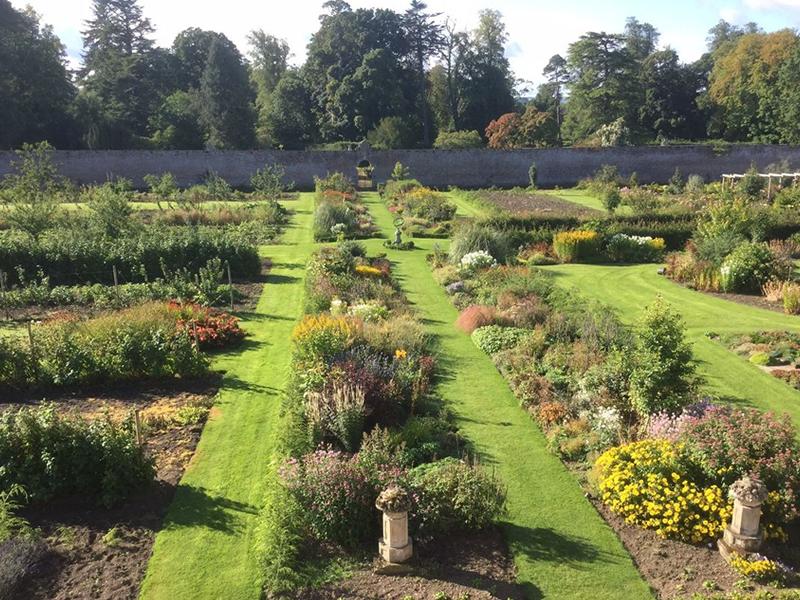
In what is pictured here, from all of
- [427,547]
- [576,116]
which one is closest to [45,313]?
[427,547]

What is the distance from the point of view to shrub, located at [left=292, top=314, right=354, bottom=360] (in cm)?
905

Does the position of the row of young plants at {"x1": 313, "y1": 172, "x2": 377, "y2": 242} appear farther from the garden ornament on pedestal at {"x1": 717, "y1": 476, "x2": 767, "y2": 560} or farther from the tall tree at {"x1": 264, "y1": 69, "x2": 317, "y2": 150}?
the tall tree at {"x1": 264, "y1": 69, "x2": 317, "y2": 150}

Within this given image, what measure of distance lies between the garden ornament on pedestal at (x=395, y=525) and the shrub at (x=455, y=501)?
1.10 feet

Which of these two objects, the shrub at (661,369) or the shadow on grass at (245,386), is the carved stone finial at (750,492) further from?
the shadow on grass at (245,386)

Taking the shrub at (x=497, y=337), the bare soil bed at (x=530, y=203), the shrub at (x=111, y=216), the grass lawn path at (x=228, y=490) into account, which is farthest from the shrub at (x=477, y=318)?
the bare soil bed at (x=530, y=203)

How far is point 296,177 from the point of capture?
4000 cm

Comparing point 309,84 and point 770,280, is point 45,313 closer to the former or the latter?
point 770,280

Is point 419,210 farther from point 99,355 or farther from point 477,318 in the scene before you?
point 99,355

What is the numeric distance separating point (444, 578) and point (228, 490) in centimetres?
264

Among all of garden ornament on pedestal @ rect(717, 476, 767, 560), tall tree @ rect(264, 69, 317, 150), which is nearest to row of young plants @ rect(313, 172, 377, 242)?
garden ornament on pedestal @ rect(717, 476, 767, 560)

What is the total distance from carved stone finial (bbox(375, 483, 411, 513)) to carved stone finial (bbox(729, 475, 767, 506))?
2752 millimetres

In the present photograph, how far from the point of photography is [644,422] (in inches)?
293

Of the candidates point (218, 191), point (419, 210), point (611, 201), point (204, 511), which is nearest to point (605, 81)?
point (611, 201)

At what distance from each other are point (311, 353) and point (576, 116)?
2047 inches
